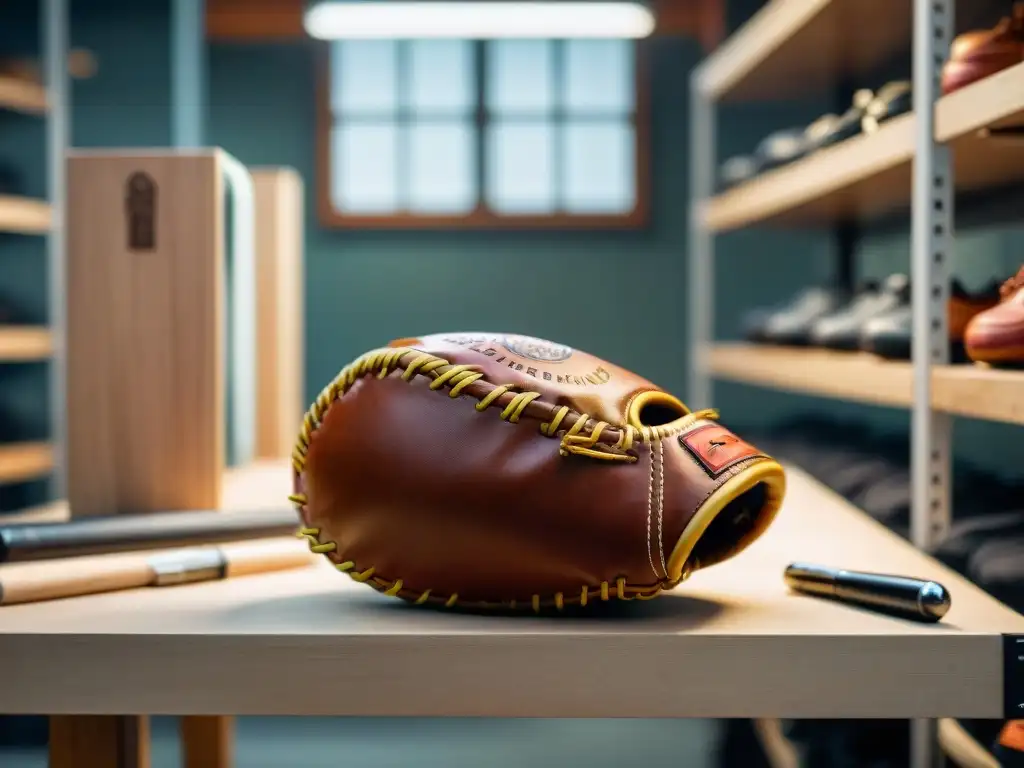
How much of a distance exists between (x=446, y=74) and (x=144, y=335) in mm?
4393

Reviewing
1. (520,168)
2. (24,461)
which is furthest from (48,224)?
(520,168)

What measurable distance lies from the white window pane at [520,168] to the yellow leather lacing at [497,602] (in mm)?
4616

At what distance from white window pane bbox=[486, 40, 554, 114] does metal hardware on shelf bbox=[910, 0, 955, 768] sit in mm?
4103

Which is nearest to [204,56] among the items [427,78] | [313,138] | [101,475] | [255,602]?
[313,138]

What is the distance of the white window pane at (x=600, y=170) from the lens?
5566 mm

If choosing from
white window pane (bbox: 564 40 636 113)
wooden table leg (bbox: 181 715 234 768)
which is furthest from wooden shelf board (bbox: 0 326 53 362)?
white window pane (bbox: 564 40 636 113)

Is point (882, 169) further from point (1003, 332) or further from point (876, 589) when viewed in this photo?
point (876, 589)

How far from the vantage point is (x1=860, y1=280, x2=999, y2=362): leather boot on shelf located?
162cm

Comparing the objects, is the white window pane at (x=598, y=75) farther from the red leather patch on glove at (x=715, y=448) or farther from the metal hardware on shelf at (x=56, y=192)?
the red leather patch on glove at (x=715, y=448)

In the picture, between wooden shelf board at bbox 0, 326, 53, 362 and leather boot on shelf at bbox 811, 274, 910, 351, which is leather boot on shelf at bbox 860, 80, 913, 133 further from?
wooden shelf board at bbox 0, 326, 53, 362

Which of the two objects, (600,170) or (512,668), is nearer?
(512,668)

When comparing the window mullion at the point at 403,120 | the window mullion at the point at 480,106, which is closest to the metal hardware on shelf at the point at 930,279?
the window mullion at the point at 480,106

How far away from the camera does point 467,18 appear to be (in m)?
3.48

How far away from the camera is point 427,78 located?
5.62 metres
